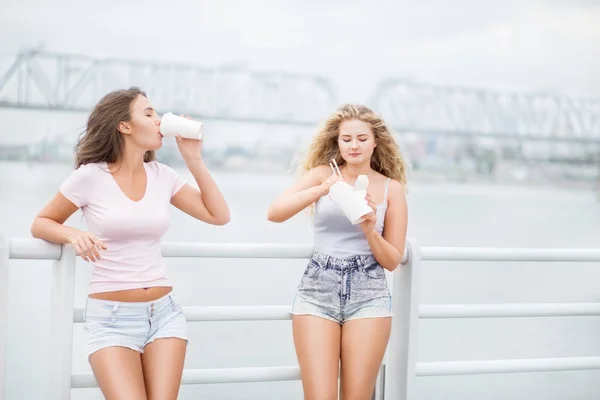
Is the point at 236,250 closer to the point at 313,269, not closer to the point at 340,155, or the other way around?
the point at 313,269

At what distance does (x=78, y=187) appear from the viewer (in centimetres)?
168

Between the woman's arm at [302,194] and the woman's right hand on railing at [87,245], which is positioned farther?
the woman's arm at [302,194]

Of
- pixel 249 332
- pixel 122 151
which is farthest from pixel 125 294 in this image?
pixel 249 332

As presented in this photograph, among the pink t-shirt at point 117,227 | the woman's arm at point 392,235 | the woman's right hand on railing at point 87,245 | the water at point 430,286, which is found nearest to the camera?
the woman's right hand on railing at point 87,245

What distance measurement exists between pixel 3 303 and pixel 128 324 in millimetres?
264

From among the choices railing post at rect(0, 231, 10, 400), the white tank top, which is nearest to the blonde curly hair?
the white tank top

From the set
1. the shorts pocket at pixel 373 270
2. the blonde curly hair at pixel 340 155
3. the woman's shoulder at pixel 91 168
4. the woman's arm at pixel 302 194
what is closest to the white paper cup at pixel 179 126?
the woman's shoulder at pixel 91 168

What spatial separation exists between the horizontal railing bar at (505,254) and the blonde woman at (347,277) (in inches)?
6.6

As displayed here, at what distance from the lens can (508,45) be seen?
40.7 meters

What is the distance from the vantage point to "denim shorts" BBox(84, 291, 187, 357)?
1645 mm

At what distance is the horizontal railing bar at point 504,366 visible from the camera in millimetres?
2023

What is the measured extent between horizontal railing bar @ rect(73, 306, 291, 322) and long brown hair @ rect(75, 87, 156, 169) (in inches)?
15.2

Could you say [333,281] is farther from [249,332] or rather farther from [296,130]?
[296,130]

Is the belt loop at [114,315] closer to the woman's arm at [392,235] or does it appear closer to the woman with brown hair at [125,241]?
the woman with brown hair at [125,241]
